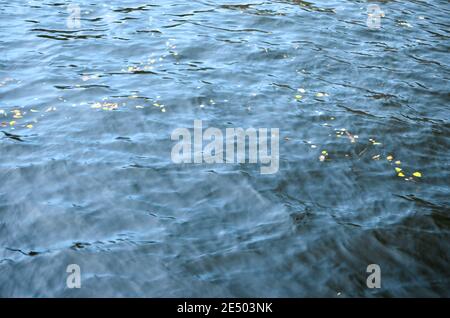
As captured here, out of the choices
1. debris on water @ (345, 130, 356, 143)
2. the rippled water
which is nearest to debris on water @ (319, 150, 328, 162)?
the rippled water

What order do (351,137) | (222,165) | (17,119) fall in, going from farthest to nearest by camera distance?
(17,119) < (351,137) < (222,165)

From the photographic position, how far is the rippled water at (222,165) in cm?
658

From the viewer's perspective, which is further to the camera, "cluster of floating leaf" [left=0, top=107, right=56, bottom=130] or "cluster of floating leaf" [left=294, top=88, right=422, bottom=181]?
"cluster of floating leaf" [left=0, top=107, right=56, bottom=130]

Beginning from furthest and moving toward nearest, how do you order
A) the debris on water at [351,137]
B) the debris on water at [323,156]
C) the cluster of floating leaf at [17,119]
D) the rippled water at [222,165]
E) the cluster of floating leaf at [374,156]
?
the cluster of floating leaf at [17,119]
the debris on water at [351,137]
the debris on water at [323,156]
the cluster of floating leaf at [374,156]
the rippled water at [222,165]

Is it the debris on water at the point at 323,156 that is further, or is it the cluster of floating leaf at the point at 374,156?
the debris on water at the point at 323,156

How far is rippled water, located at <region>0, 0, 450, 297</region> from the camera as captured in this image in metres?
6.58

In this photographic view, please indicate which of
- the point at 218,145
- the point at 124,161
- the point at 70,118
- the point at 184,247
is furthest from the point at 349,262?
the point at 70,118

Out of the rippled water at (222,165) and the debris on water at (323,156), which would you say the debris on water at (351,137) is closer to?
the rippled water at (222,165)

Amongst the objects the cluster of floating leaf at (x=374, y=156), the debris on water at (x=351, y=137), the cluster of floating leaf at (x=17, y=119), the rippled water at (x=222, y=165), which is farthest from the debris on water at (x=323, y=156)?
the cluster of floating leaf at (x=17, y=119)

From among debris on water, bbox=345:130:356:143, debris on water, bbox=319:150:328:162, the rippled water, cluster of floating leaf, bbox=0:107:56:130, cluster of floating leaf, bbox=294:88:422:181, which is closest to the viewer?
the rippled water

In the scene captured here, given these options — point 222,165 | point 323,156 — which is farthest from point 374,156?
point 222,165

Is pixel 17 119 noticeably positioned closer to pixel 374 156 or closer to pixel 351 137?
pixel 351 137

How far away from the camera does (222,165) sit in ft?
27.2

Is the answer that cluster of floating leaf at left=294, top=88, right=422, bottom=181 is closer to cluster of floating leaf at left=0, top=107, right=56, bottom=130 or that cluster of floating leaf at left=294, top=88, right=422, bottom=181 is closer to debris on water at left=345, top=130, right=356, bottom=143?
debris on water at left=345, top=130, right=356, bottom=143
